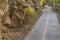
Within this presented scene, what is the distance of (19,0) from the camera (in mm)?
23266

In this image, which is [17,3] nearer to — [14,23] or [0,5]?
[14,23]

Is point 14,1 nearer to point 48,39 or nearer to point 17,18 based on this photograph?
point 17,18

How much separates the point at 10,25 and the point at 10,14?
52.7 inches

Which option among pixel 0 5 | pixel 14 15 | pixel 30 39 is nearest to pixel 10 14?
pixel 14 15

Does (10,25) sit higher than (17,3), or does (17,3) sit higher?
(17,3)

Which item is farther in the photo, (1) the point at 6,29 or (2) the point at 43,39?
(1) the point at 6,29

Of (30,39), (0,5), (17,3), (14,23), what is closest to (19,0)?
Answer: (17,3)

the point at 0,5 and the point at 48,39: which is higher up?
the point at 0,5

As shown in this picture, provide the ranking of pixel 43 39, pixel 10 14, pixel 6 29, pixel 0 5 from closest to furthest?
1. pixel 0 5
2. pixel 43 39
3. pixel 6 29
4. pixel 10 14

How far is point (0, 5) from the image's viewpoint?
14125 mm

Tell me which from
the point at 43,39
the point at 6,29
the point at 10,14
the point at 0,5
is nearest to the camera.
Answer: the point at 0,5

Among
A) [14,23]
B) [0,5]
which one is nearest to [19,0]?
[14,23]

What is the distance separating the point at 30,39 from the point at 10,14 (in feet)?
17.0

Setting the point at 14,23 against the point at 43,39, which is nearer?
the point at 43,39
